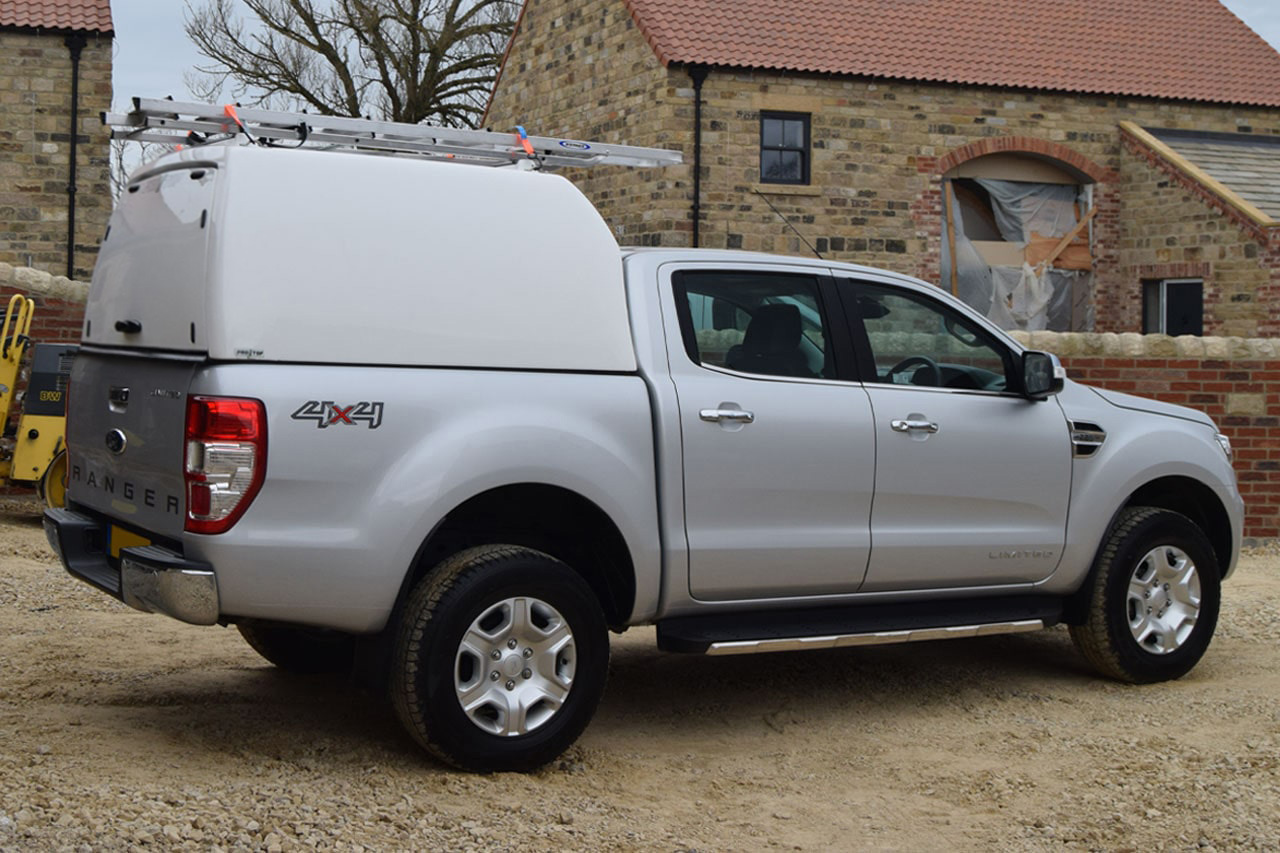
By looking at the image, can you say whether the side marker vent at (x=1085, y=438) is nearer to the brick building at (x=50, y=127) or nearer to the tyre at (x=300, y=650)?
the tyre at (x=300, y=650)

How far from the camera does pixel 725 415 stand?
5844 mm

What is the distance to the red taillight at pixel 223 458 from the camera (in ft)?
15.9

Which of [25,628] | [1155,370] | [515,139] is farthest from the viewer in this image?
[1155,370]

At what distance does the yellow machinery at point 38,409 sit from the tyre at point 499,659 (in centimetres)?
746

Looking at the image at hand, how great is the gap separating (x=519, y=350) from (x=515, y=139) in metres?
1.13

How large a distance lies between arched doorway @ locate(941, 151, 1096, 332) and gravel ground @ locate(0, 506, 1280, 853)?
669 inches

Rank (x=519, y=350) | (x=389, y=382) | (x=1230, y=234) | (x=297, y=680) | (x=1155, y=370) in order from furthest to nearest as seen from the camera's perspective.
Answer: (x=1230, y=234)
(x=1155, y=370)
(x=297, y=680)
(x=519, y=350)
(x=389, y=382)

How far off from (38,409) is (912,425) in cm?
798

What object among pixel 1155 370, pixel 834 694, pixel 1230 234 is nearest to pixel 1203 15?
pixel 1230 234

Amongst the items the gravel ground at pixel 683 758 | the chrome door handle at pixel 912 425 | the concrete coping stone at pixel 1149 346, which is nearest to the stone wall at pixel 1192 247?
the concrete coping stone at pixel 1149 346

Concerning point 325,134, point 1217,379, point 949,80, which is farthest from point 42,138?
point 325,134

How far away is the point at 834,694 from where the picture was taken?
6.99 m

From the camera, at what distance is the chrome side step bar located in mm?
5816

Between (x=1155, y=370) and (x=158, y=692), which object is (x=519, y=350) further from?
(x=1155, y=370)
